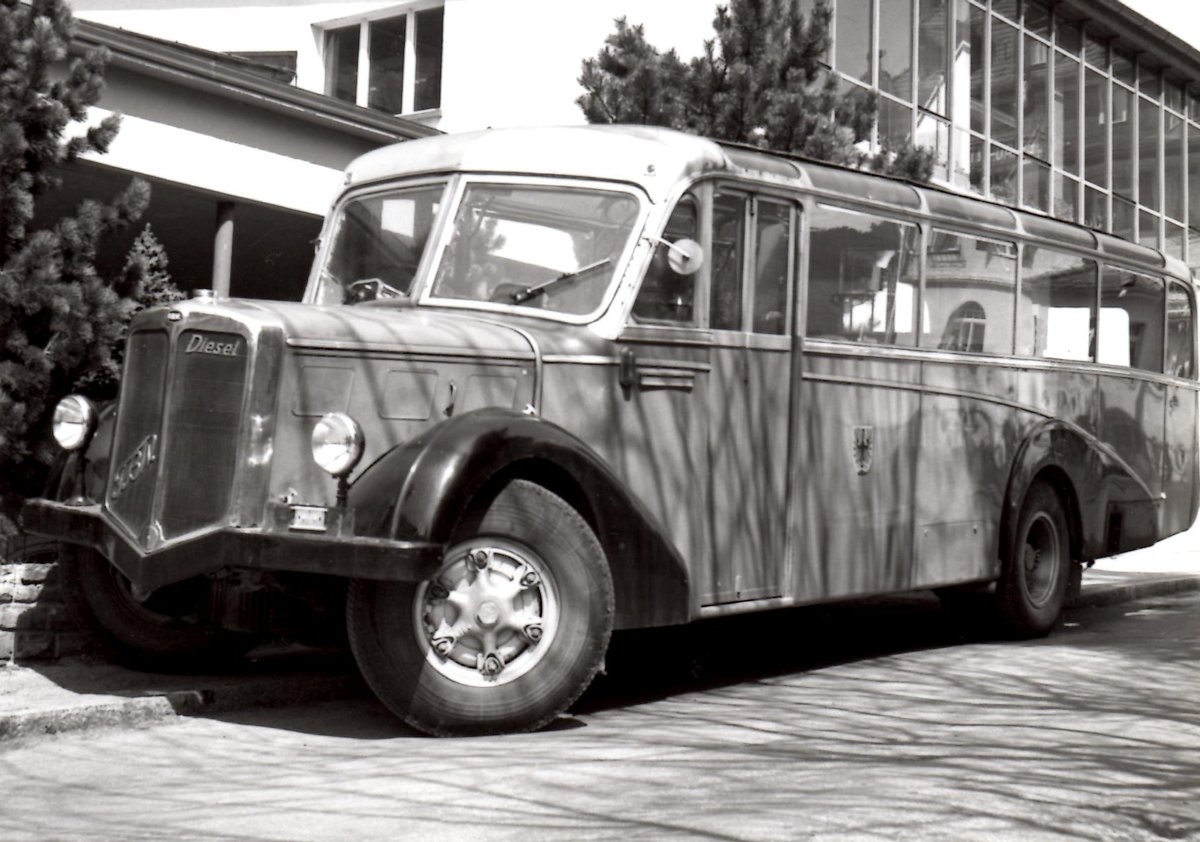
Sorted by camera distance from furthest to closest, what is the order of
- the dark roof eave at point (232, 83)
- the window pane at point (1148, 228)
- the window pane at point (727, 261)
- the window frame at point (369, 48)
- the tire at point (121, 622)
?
the window pane at point (1148, 228) → the window frame at point (369, 48) → the dark roof eave at point (232, 83) → the window pane at point (727, 261) → the tire at point (121, 622)

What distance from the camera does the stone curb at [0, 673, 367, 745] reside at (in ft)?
23.6

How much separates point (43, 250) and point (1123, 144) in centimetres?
2474

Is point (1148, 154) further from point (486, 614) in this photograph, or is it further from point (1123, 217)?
point (486, 614)

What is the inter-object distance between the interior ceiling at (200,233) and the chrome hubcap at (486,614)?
4.42m

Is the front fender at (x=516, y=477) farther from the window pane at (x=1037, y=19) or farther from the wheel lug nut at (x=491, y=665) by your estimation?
the window pane at (x=1037, y=19)

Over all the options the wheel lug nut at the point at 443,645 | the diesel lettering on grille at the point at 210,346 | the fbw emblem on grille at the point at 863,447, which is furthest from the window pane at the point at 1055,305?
the diesel lettering on grille at the point at 210,346

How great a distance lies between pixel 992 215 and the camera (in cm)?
1120

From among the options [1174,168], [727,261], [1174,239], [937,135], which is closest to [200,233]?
[727,261]

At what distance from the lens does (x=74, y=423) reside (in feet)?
26.9

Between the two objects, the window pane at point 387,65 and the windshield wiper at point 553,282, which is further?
the window pane at point 387,65

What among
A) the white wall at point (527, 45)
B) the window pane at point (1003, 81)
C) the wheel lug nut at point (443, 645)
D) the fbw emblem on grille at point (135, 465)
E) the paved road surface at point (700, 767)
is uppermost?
the window pane at point (1003, 81)

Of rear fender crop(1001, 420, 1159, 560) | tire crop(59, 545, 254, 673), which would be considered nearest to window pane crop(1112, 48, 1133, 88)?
rear fender crop(1001, 420, 1159, 560)

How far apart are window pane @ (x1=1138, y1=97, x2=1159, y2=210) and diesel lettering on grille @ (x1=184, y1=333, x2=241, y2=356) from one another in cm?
2671

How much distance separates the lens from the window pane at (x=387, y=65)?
2255 cm
